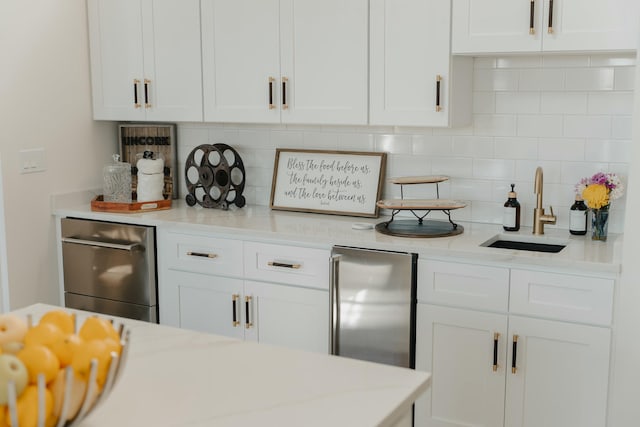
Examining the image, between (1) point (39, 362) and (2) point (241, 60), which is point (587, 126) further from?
(1) point (39, 362)

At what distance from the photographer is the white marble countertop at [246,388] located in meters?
1.54

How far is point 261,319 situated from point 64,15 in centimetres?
192

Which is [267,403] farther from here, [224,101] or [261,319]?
[224,101]

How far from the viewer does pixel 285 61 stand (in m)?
3.73

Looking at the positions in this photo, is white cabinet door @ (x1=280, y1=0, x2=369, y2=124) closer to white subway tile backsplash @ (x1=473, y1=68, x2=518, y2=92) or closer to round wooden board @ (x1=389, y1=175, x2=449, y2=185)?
round wooden board @ (x1=389, y1=175, x2=449, y2=185)

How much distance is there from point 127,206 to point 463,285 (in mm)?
1821

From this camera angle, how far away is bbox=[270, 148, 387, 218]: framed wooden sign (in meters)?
3.91

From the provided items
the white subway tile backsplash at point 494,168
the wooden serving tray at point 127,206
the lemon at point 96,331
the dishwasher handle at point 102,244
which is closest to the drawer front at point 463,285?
the white subway tile backsplash at point 494,168

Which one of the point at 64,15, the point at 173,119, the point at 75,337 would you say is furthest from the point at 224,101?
the point at 75,337

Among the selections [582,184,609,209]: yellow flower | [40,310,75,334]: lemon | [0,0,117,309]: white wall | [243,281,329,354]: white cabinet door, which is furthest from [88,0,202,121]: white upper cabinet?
[40,310,75,334]: lemon

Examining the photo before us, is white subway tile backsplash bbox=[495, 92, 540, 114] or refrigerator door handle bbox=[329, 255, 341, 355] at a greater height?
white subway tile backsplash bbox=[495, 92, 540, 114]

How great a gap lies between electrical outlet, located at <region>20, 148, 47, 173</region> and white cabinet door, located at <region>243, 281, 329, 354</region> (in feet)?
4.20

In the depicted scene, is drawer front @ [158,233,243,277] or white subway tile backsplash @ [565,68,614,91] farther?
drawer front @ [158,233,243,277]

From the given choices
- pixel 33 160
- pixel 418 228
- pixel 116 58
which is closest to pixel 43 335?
pixel 418 228
